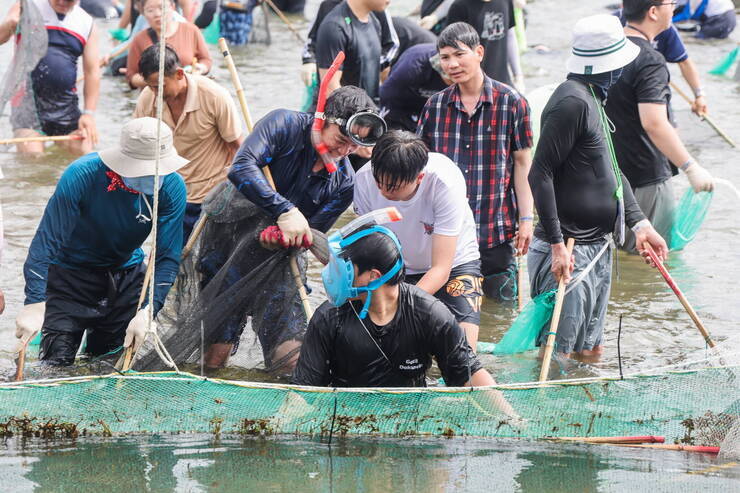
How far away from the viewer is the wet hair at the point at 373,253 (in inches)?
168

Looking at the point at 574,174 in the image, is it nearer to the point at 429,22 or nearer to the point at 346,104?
the point at 346,104

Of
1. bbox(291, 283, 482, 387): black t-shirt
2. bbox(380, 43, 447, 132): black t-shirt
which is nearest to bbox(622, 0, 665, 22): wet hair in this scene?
bbox(380, 43, 447, 132): black t-shirt

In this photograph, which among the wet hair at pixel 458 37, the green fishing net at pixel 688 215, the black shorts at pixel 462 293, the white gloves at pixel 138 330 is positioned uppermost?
the wet hair at pixel 458 37

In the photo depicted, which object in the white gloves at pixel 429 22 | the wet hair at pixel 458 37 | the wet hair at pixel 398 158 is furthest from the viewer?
the white gloves at pixel 429 22

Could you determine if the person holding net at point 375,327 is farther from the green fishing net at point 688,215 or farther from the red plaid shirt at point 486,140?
the green fishing net at point 688,215

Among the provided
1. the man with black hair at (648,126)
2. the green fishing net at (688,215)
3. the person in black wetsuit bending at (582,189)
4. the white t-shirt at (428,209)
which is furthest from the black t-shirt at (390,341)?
the green fishing net at (688,215)

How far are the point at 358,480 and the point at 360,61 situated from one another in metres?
4.17

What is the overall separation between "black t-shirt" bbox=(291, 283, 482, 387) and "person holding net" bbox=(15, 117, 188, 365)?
32.9 inches

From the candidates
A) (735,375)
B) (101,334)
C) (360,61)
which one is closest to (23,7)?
(360,61)

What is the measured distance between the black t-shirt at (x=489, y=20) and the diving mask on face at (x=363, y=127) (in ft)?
12.2

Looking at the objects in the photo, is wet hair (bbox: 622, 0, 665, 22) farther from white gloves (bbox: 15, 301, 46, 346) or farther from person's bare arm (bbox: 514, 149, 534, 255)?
white gloves (bbox: 15, 301, 46, 346)

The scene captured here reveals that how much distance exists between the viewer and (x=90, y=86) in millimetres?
8938

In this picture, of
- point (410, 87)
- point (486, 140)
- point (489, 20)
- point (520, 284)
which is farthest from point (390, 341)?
point (489, 20)

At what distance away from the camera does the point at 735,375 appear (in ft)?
14.6
